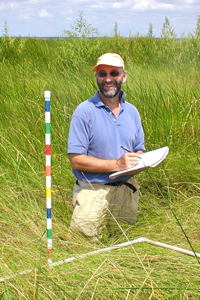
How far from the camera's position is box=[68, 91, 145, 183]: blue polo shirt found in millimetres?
2926

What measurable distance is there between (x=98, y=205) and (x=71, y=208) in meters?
0.31

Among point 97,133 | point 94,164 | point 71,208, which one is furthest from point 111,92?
point 71,208

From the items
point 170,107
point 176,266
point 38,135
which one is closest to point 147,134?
point 170,107

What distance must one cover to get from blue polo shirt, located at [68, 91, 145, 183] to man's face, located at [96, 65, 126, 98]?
81 mm

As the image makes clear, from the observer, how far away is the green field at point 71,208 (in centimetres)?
193

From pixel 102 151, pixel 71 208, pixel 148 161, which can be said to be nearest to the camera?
pixel 148 161

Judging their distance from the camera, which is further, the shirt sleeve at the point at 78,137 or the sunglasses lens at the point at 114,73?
the sunglasses lens at the point at 114,73

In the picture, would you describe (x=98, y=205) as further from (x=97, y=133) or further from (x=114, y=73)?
(x=114, y=73)

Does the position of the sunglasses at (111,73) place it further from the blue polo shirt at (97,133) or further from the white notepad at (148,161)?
the white notepad at (148,161)

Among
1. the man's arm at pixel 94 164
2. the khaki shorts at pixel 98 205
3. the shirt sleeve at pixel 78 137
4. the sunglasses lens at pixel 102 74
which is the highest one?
the sunglasses lens at pixel 102 74

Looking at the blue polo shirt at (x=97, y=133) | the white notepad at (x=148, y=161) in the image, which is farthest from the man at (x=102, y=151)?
the white notepad at (x=148, y=161)

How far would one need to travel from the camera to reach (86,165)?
2887 millimetres

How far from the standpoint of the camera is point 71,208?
3.22m

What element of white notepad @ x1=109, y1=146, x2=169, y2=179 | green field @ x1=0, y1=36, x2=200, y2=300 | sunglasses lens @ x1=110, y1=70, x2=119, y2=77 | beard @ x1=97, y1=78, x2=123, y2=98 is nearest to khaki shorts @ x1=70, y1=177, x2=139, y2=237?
green field @ x1=0, y1=36, x2=200, y2=300
